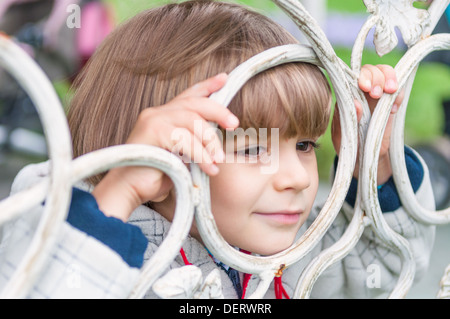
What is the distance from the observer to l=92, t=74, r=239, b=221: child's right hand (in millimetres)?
721

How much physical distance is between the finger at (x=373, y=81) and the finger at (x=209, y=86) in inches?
10.4

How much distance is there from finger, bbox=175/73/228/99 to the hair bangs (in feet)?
0.35

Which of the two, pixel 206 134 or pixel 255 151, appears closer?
pixel 206 134

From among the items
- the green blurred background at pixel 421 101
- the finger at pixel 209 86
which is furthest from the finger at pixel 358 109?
the green blurred background at pixel 421 101

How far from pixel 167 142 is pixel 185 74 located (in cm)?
23

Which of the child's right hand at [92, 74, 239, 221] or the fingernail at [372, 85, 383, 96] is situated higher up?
the fingernail at [372, 85, 383, 96]

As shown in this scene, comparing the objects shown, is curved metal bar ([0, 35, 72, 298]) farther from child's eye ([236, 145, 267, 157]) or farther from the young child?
child's eye ([236, 145, 267, 157])

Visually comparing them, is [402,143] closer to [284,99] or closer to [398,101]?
[398,101]

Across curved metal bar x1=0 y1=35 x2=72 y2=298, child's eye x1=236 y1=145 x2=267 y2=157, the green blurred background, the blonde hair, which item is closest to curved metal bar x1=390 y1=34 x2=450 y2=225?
the blonde hair

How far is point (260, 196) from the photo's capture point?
0.88 metres

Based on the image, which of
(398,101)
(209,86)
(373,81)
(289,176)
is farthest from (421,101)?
(209,86)
